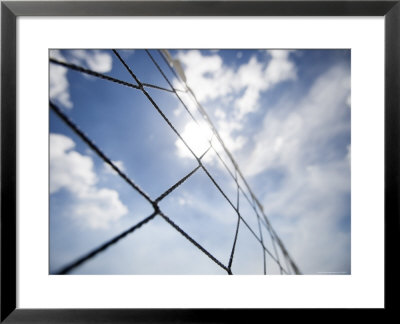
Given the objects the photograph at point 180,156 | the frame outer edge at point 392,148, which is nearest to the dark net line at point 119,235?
the photograph at point 180,156

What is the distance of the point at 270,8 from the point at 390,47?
0.47 m

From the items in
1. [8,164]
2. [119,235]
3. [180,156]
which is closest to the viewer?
[8,164]

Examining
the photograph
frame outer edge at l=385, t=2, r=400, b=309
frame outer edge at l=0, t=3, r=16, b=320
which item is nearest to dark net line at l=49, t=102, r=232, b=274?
the photograph

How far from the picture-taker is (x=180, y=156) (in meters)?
1.24

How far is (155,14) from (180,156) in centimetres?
62

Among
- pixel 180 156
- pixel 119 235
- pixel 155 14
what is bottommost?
pixel 119 235

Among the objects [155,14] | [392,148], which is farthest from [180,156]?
[392,148]

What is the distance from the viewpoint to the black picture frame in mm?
873

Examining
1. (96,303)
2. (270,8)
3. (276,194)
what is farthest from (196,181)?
(270,8)

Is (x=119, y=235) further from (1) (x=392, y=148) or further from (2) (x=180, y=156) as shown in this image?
(1) (x=392, y=148)

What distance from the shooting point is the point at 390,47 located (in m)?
0.91

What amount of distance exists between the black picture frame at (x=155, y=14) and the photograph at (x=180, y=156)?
4.9 inches

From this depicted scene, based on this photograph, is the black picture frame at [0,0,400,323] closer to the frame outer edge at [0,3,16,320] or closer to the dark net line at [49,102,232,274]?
the frame outer edge at [0,3,16,320]

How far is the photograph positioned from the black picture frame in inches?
4.9
